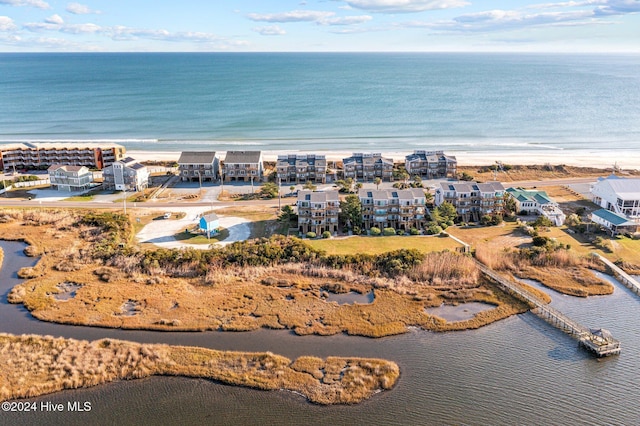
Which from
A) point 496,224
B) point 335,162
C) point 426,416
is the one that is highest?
point 335,162

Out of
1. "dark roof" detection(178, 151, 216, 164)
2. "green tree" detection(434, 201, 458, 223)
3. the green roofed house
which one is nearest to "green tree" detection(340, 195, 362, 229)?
"green tree" detection(434, 201, 458, 223)

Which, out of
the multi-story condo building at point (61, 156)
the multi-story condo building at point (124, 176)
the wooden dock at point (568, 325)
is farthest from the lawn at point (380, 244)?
the multi-story condo building at point (61, 156)

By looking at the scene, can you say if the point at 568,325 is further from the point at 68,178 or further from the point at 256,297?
the point at 68,178

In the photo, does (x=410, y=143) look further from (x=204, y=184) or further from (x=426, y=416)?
(x=426, y=416)

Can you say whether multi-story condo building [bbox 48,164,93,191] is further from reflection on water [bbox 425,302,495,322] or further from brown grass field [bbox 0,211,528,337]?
reflection on water [bbox 425,302,495,322]

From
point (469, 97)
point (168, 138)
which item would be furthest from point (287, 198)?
point (469, 97)

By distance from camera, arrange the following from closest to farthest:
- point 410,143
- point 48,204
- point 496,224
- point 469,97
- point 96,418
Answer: point 96,418 < point 496,224 < point 48,204 < point 410,143 < point 469,97
